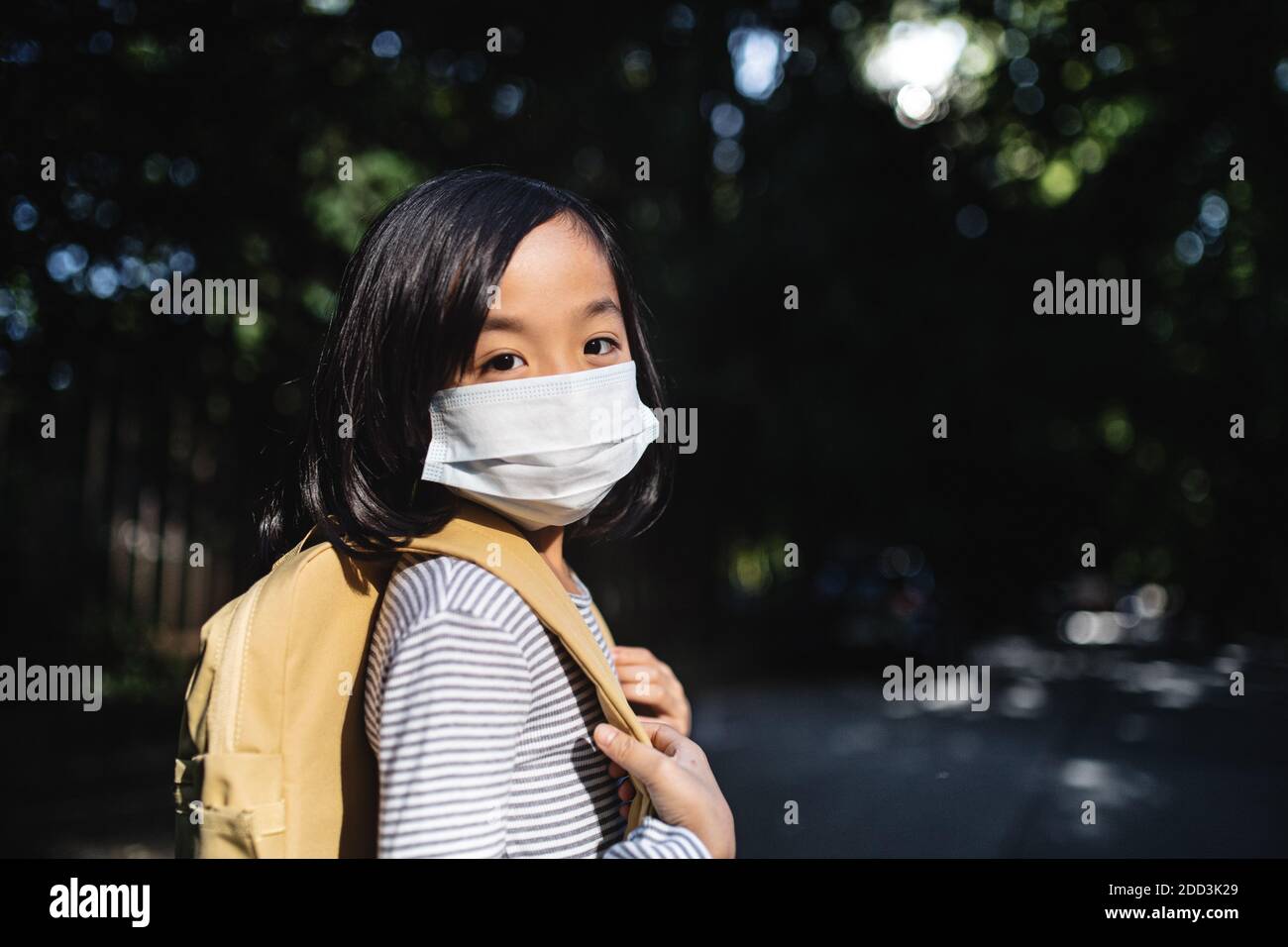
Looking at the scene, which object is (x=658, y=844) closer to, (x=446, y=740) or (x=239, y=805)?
(x=446, y=740)

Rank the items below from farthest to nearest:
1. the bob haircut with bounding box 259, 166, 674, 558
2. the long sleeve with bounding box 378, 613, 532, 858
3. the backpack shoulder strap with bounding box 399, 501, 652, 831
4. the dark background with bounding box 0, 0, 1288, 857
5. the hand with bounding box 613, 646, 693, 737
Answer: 1. the dark background with bounding box 0, 0, 1288, 857
2. the hand with bounding box 613, 646, 693, 737
3. the bob haircut with bounding box 259, 166, 674, 558
4. the backpack shoulder strap with bounding box 399, 501, 652, 831
5. the long sleeve with bounding box 378, 613, 532, 858

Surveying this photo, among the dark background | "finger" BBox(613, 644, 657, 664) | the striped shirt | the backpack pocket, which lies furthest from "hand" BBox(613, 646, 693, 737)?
the dark background

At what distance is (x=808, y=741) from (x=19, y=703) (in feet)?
19.3

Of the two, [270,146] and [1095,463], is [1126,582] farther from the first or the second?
[270,146]

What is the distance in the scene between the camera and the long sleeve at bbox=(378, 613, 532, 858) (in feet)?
3.73

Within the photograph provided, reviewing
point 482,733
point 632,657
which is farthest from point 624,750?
point 632,657

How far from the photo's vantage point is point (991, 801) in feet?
22.6

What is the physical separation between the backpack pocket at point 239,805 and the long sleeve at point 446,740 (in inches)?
5.6

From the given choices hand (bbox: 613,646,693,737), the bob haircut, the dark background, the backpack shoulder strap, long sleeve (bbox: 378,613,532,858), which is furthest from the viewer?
the dark background

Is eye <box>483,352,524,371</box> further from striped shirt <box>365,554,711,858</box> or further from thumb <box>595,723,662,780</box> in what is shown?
thumb <box>595,723,662,780</box>

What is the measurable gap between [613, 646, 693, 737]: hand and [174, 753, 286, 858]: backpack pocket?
664mm

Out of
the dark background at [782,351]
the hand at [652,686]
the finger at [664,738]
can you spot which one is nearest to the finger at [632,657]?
the hand at [652,686]

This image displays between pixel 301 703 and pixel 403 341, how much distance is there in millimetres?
491

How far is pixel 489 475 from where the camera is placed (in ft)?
4.76
